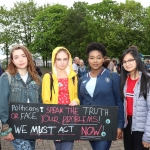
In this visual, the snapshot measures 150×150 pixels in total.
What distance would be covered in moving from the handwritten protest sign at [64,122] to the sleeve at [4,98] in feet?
0.49

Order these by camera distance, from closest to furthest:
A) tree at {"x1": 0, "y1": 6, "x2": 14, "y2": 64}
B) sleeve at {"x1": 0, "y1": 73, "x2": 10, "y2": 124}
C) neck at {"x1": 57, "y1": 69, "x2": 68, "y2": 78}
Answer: sleeve at {"x1": 0, "y1": 73, "x2": 10, "y2": 124} < neck at {"x1": 57, "y1": 69, "x2": 68, "y2": 78} < tree at {"x1": 0, "y1": 6, "x2": 14, "y2": 64}

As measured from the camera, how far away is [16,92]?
3.07 meters

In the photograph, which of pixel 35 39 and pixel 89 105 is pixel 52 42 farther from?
pixel 89 105

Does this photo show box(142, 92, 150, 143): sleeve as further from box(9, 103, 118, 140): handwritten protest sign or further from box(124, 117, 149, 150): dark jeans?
box(9, 103, 118, 140): handwritten protest sign

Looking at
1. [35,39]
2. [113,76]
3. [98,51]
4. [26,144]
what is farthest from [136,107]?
[35,39]

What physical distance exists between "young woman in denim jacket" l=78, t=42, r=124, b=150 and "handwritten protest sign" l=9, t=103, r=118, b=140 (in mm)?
82

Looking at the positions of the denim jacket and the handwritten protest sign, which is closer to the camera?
the denim jacket

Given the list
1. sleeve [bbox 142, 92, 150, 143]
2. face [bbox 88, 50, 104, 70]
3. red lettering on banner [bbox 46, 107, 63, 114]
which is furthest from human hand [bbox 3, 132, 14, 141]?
sleeve [bbox 142, 92, 150, 143]

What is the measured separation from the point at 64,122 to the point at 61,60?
2.83 ft

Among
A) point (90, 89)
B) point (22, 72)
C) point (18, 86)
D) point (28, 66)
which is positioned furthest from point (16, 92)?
point (90, 89)

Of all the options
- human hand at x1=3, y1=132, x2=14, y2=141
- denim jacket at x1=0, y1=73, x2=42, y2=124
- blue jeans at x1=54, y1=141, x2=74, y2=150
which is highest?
denim jacket at x1=0, y1=73, x2=42, y2=124

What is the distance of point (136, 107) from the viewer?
9.71 feet

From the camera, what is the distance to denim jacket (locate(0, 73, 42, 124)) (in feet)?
9.75

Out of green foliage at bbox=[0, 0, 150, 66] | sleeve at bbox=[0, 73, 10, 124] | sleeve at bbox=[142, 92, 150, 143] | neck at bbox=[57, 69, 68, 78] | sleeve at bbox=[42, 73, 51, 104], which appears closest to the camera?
sleeve at bbox=[142, 92, 150, 143]
